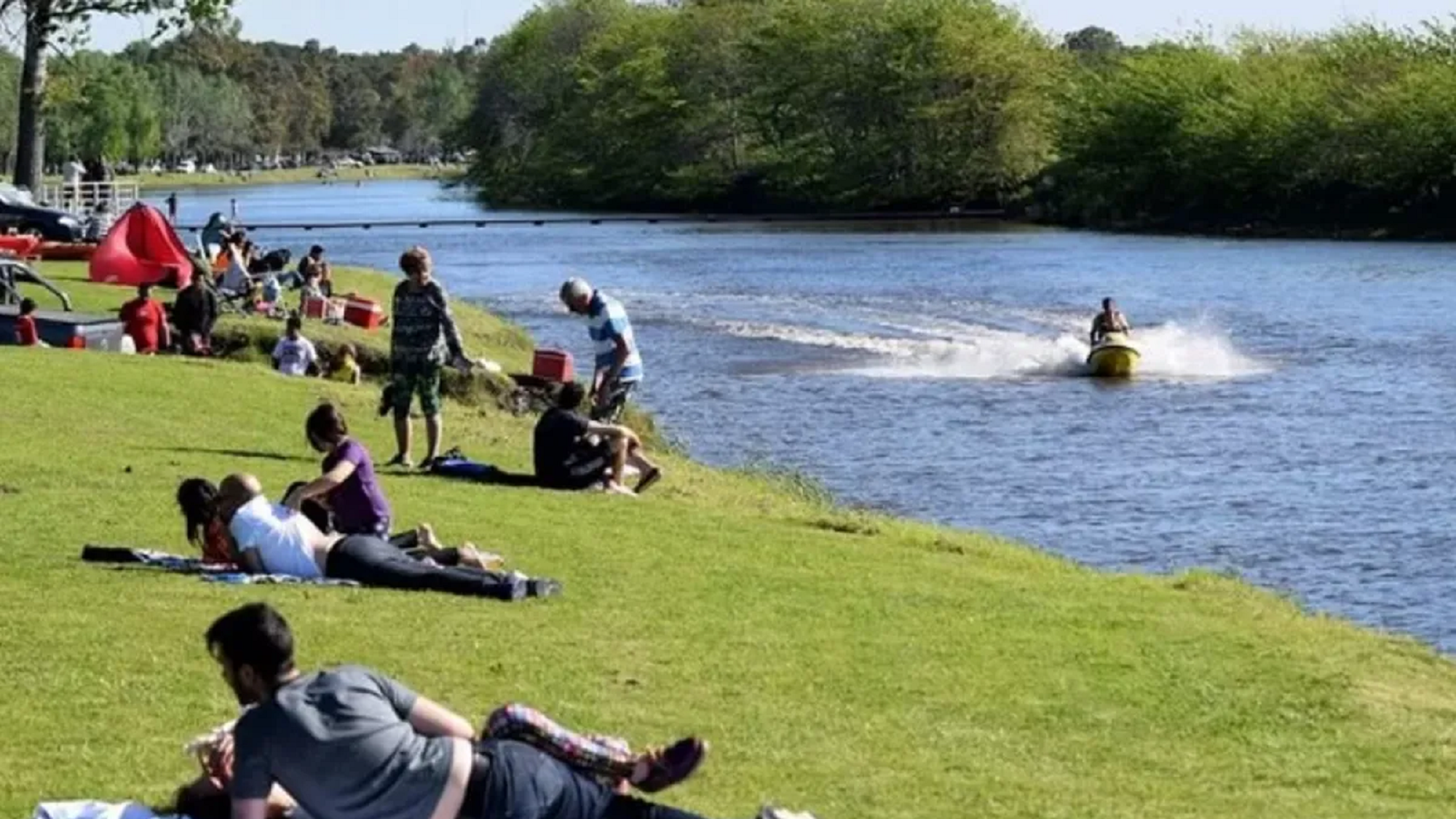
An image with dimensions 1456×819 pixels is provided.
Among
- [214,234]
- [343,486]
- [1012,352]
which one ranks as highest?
[343,486]

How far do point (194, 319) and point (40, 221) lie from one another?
20891 mm

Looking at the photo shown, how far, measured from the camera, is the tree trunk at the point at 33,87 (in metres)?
56.8

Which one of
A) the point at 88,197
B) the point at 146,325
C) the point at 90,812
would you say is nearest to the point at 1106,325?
the point at 146,325

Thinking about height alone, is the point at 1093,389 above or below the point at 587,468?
below

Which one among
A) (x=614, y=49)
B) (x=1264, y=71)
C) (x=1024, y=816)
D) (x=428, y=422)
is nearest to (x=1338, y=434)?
(x=428, y=422)

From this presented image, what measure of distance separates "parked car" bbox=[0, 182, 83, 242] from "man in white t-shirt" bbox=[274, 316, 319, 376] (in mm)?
21475

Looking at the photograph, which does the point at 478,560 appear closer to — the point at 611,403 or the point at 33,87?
the point at 611,403

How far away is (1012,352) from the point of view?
4856cm

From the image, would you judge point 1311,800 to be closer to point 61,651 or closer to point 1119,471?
point 61,651

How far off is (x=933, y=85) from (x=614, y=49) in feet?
108

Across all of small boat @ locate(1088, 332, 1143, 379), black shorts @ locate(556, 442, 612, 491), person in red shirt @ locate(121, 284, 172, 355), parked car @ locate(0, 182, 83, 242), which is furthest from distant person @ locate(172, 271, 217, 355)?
parked car @ locate(0, 182, 83, 242)

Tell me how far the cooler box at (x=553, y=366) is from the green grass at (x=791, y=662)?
12189 millimetres

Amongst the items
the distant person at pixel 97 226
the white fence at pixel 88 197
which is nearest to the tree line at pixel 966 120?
the white fence at pixel 88 197

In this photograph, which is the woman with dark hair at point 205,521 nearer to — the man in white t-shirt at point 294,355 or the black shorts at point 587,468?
the black shorts at point 587,468
